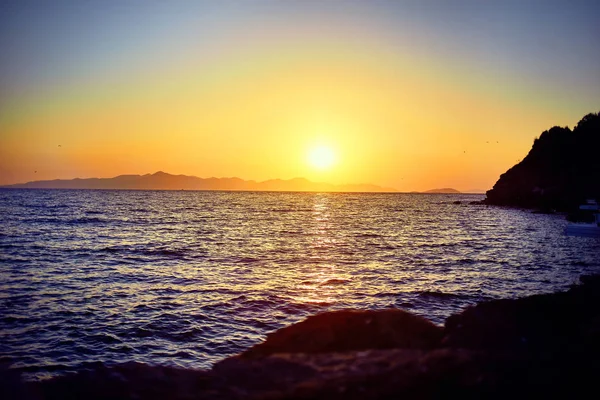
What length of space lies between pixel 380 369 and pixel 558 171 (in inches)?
4943

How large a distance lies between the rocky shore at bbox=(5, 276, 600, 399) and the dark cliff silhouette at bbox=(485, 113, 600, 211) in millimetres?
100320

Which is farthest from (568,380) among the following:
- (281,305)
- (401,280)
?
(401,280)

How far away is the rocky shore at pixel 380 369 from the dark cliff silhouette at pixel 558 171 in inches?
3950

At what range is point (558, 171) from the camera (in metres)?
111

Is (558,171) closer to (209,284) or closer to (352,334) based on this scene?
(209,284)

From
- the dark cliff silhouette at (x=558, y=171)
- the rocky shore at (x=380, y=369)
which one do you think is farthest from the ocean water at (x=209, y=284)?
the dark cliff silhouette at (x=558, y=171)

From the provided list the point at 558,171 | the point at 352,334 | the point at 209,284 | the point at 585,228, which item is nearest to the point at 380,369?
the point at 352,334

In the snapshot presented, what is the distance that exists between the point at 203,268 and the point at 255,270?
150 inches

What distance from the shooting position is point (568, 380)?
6434 mm

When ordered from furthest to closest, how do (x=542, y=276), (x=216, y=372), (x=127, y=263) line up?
1. (x=127, y=263)
2. (x=542, y=276)
3. (x=216, y=372)

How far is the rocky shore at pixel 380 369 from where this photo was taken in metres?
6.07

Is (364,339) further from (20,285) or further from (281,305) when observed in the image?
(20,285)

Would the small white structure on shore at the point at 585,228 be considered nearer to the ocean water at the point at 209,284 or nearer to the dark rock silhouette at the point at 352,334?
the ocean water at the point at 209,284

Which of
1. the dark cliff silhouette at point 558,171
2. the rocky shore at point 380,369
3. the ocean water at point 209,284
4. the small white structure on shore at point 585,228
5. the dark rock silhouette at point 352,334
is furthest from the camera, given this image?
the dark cliff silhouette at point 558,171
